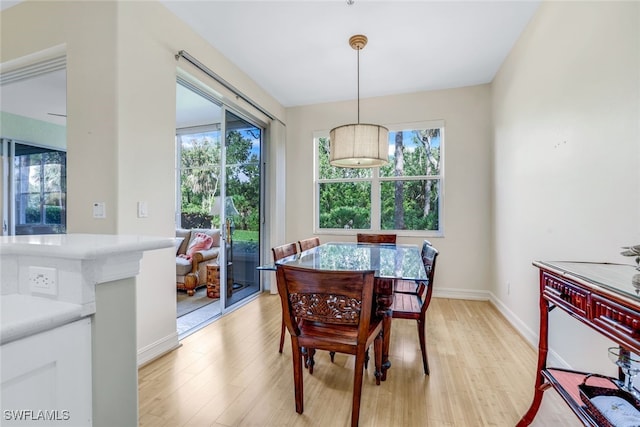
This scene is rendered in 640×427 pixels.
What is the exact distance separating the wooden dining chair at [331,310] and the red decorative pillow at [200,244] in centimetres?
326

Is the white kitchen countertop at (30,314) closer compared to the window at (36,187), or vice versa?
the white kitchen countertop at (30,314)

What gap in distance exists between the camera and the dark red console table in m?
0.93

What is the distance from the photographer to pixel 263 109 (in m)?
3.83

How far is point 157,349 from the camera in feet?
7.41

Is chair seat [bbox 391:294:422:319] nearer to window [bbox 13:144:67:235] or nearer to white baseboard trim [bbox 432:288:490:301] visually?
white baseboard trim [bbox 432:288:490:301]

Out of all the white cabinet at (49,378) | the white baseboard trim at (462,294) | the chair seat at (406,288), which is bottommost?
the white baseboard trim at (462,294)

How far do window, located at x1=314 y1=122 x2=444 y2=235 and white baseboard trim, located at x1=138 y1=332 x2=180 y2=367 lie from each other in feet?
8.09

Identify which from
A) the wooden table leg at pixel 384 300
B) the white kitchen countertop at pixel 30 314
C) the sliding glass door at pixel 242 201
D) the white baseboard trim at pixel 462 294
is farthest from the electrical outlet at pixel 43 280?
the white baseboard trim at pixel 462 294

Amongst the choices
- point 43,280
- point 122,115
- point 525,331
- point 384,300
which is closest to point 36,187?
point 122,115

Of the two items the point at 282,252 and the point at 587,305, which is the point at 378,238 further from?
the point at 587,305

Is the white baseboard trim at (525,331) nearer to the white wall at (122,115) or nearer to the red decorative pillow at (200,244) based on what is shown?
the white wall at (122,115)

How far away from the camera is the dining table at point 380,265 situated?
6.03 feet

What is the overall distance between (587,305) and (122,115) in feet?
9.16

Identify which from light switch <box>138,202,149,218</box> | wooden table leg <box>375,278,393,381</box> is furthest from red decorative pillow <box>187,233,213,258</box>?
wooden table leg <box>375,278,393,381</box>
